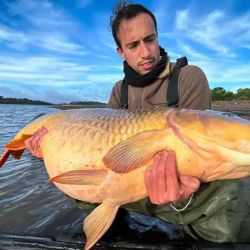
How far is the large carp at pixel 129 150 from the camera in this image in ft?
7.66

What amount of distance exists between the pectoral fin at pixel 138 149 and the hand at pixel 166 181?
5 centimetres

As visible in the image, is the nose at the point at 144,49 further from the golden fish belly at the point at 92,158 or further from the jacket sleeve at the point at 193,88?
the golden fish belly at the point at 92,158

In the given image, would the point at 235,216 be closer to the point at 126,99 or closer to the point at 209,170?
the point at 209,170

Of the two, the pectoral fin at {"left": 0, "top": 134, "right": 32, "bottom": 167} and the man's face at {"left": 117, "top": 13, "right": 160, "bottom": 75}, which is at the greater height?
the man's face at {"left": 117, "top": 13, "right": 160, "bottom": 75}

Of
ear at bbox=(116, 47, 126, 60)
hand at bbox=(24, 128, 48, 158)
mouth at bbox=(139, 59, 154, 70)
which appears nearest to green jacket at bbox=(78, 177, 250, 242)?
hand at bbox=(24, 128, 48, 158)

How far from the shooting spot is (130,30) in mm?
3871

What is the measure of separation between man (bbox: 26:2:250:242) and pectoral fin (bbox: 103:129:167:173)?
6 cm

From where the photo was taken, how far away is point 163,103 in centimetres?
382

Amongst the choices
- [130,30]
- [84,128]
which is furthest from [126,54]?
[84,128]

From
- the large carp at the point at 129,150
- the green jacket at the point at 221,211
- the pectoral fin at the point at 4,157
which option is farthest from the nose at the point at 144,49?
the pectoral fin at the point at 4,157

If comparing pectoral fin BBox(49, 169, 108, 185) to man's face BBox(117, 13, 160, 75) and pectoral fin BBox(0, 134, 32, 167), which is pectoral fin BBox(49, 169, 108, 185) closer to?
pectoral fin BBox(0, 134, 32, 167)

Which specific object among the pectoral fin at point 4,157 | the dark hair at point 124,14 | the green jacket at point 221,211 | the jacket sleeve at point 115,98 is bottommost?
the green jacket at point 221,211

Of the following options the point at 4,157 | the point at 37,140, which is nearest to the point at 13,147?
the point at 4,157

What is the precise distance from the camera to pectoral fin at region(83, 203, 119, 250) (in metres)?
2.63
